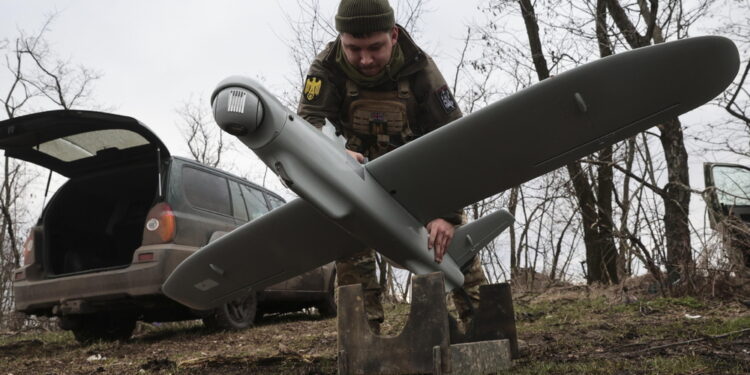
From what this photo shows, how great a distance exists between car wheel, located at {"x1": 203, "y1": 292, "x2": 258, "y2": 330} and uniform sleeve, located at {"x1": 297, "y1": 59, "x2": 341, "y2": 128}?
10.2ft

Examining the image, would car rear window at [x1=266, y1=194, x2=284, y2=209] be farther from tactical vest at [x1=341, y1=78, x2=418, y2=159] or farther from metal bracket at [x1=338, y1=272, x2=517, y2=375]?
metal bracket at [x1=338, y1=272, x2=517, y2=375]

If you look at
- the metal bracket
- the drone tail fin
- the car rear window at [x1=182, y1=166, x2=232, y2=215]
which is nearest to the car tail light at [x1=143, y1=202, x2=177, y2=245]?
the car rear window at [x1=182, y1=166, x2=232, y2=215]

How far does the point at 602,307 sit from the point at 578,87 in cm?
415

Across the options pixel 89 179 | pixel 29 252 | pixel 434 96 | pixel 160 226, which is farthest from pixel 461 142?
pixel 29 252

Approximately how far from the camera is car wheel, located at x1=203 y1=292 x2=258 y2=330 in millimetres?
5672

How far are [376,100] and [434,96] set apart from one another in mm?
309

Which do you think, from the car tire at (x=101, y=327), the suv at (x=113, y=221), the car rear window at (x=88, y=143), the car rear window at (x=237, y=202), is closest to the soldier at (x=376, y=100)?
the suv at (x=113, y=221)

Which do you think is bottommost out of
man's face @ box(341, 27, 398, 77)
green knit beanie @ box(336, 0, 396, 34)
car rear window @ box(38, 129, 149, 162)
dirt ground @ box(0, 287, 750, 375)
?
dirt ground @ box(0, 287, 750, 375)

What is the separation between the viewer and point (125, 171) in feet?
18.3

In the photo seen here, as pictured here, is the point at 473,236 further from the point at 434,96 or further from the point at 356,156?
the point at 356,156

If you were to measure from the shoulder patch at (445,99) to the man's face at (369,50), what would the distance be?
35 cm

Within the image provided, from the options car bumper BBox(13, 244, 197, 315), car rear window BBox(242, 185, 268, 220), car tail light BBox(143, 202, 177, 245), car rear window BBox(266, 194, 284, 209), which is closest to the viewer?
car bumper BBox(13, 244, 197, 315)

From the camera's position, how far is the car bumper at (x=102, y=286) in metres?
4.84

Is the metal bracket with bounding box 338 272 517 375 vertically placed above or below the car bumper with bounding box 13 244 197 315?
below
